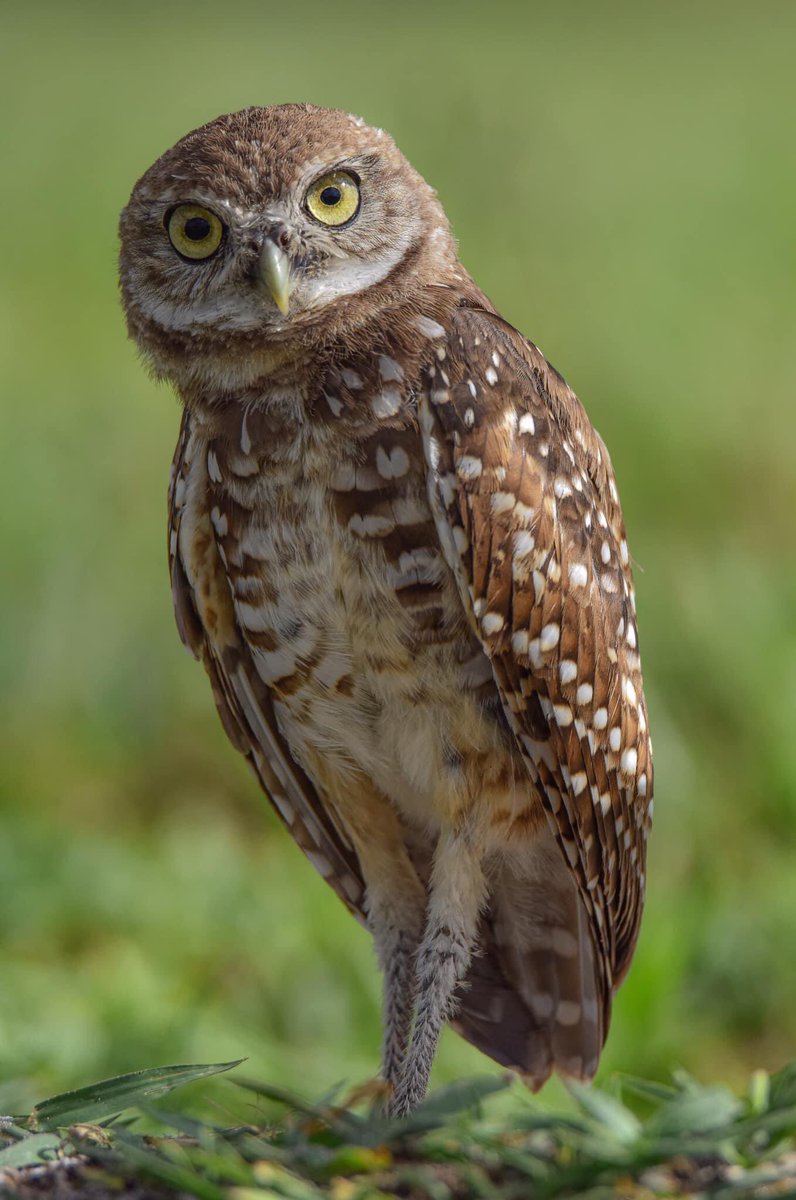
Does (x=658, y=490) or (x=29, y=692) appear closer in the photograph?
(x=29, y=692)

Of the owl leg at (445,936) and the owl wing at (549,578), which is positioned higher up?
the owl wing at (549,578)

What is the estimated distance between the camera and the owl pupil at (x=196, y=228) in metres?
3.45

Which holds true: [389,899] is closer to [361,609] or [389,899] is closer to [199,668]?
[361,609]

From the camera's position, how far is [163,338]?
3.60m

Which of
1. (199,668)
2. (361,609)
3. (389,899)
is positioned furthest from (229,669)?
(199,668)

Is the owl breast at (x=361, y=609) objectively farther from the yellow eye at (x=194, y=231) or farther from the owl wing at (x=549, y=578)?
the yellow eye at (x=194, y=231)

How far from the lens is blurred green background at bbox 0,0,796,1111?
5266 mm

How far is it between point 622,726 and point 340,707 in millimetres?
648

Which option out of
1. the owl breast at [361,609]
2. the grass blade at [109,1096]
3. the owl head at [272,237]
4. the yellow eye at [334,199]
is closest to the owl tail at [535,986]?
the owl breast at [361,609]

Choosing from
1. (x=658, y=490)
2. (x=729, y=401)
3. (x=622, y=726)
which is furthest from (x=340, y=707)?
(x=729, y=401)

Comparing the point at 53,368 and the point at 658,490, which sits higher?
the point at 53,368

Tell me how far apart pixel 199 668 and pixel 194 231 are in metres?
3.78

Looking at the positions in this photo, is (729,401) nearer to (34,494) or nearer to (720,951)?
(34,494)

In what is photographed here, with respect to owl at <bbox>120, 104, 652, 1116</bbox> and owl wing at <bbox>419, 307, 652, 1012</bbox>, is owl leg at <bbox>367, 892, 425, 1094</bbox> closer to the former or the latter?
owl at <bbox>120, 104, 652, 1116</bbox>
